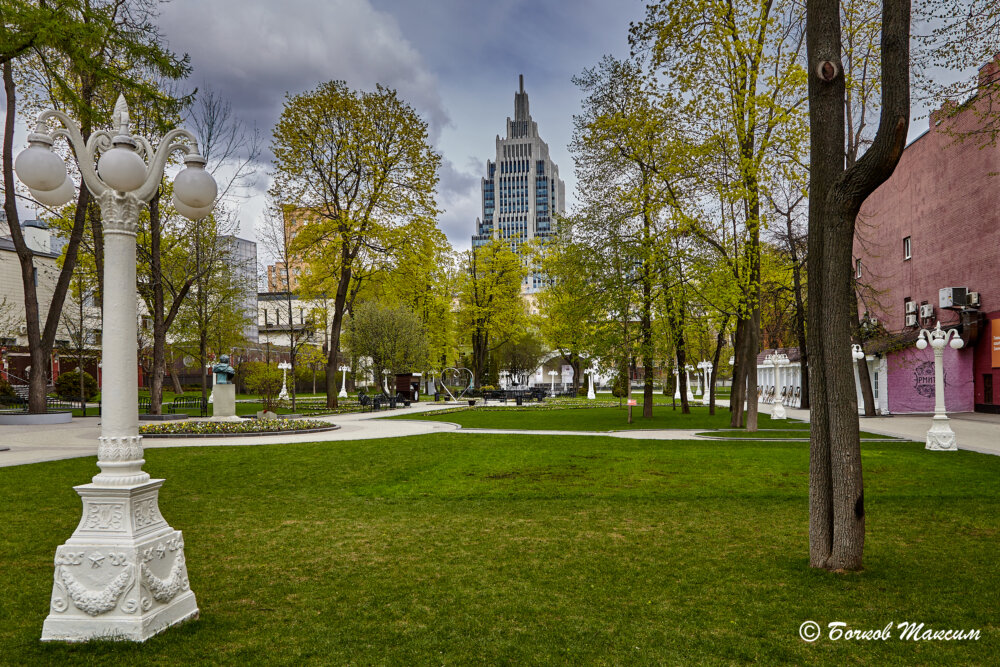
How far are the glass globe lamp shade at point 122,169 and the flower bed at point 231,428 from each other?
1550 centimetres

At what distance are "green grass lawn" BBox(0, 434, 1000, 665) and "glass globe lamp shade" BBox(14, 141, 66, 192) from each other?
123 inches

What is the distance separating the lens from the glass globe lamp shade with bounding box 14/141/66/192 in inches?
185

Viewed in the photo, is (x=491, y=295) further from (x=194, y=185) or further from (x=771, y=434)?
(x=194, y=185)

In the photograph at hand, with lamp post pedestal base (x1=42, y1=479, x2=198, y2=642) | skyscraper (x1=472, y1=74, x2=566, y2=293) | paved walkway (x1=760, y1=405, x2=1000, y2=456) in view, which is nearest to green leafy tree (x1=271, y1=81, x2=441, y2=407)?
paved walkway (x1=760, y1=405, x2=1000, y2=456)

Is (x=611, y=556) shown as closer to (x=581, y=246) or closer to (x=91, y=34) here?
(x=91, y=34)

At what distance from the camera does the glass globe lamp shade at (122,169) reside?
14.9 ft

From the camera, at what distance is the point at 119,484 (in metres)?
4.36

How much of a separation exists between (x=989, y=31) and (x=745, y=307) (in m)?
9.33

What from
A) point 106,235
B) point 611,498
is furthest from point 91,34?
point 611,498

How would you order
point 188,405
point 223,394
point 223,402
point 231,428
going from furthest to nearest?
1. point 188,405
2. point 223,394
3. point 223,402
4. point 231,428

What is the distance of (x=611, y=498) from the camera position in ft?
31.0

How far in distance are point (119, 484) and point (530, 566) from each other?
346cm

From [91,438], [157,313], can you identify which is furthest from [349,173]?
[91,438]

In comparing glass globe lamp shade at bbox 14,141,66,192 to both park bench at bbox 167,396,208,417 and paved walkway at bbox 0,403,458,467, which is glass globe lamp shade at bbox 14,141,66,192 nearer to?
paved walkway at bbox 0,403,458,467
